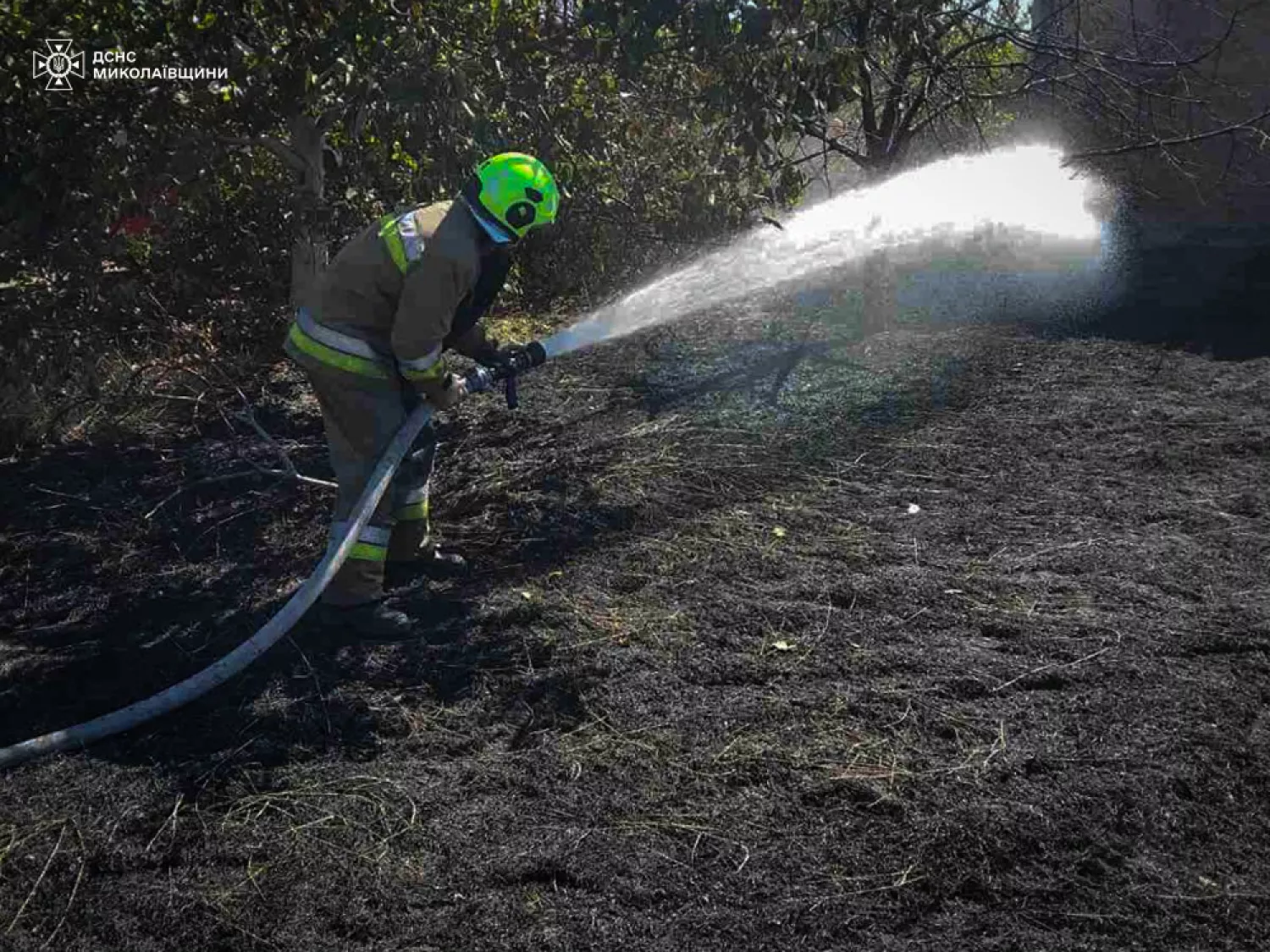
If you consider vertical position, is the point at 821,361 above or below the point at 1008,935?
above

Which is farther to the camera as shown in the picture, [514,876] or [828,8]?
[828,8]

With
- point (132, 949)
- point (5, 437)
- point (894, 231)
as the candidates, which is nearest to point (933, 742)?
point (132, 949)

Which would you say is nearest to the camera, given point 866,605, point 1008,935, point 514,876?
point 1008,935

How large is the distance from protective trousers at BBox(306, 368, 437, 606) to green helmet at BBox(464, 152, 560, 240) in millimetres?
739

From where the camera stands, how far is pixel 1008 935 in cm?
268

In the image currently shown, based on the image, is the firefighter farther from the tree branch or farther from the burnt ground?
the tree branch

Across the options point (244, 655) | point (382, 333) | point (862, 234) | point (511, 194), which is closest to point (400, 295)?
point (382, 333)

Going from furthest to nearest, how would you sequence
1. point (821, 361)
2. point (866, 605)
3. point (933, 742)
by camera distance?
point (821, 361), point (866, 605), point (933, 742)

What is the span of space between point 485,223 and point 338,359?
0.72 metres

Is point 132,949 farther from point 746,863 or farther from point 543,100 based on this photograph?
point 543,100

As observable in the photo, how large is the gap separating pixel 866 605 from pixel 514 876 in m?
1.82

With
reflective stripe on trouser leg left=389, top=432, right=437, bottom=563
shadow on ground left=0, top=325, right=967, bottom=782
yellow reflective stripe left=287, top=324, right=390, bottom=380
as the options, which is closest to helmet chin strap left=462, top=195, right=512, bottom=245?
yellow reflective stripe left=287, top=324, right=390, bottom=380

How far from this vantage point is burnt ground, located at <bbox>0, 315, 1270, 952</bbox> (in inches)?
112

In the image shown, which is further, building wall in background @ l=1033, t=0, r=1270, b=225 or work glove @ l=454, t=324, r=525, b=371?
building wall in background @ l=1033, t=0, r=1270, b=225
